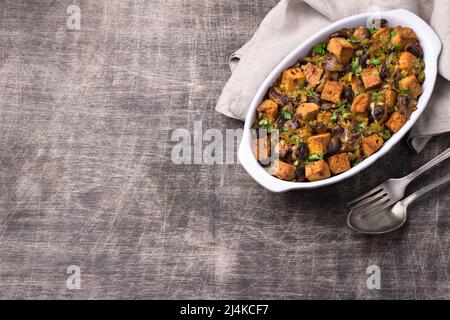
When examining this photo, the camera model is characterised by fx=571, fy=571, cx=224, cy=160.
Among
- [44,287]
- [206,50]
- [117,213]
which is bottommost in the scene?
[44,287]

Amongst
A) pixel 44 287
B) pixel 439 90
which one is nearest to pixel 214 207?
pixel 44 287

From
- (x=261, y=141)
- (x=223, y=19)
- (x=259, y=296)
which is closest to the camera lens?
(x=261, y=141)

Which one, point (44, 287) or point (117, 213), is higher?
point (117, 213)

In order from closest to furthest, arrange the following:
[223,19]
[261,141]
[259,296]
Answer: [261,141]
[259,296]
[223,19]

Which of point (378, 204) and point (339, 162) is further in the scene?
point (378, 204)

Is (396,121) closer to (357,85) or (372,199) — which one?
(357,85)

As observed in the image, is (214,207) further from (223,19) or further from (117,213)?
(223,19)

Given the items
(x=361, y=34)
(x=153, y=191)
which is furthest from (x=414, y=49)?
(x=153, y=191)
